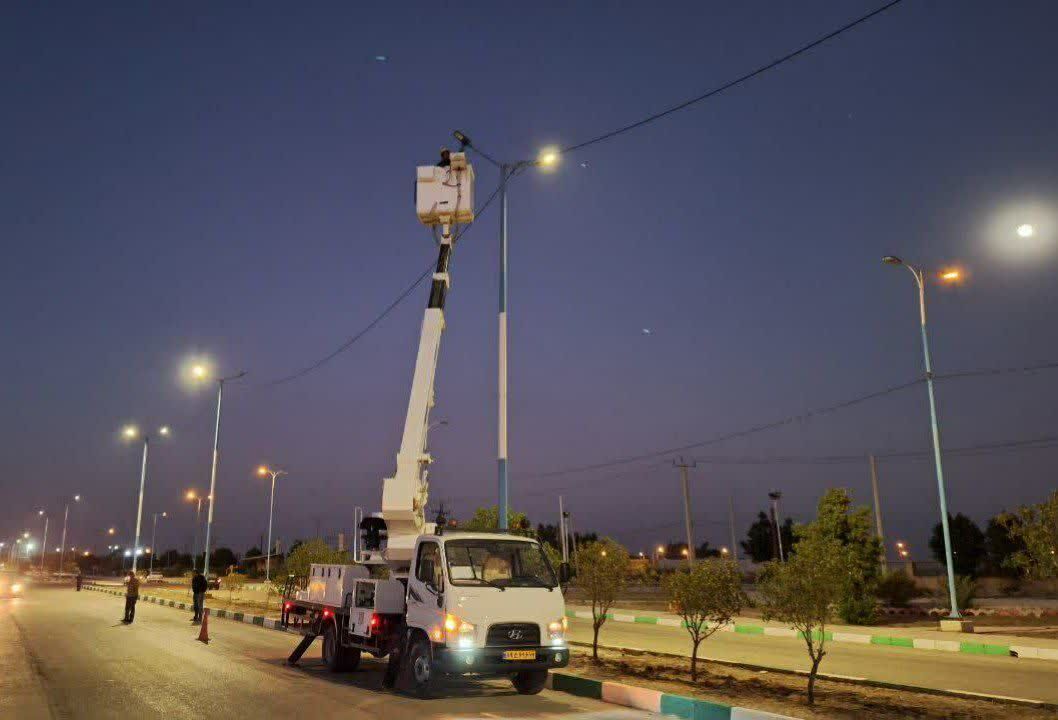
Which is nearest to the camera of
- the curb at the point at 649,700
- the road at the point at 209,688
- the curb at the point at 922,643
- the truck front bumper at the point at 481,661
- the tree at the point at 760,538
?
the curb at the point at 649,700

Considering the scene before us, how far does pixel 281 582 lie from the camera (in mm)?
28391

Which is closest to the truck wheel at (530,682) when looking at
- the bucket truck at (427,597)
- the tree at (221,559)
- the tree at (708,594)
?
the bucket truck at (427,597)

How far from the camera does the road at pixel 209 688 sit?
970cm

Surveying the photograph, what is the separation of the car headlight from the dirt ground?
9.58ft

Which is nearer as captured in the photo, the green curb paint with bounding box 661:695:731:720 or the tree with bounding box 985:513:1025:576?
the green curb paint with bounding box 661:695:731:720

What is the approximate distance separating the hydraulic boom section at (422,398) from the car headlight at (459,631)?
104 inches

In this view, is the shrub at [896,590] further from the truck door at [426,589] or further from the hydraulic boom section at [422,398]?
the truck door at [426,589]

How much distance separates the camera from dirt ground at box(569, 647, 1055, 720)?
30.1 ft

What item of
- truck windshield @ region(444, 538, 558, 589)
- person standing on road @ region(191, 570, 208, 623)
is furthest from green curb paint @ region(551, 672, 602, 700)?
person standing on road @ region(191, 570, 208, 623)

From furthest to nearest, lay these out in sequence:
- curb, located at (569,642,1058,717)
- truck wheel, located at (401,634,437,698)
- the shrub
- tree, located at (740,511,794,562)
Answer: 1. tree, located at (740,511,794,562)
2. the shrub
3. truck wheel, located at (401,634,437,698)
4. curb, located at (569,642,1058,717)

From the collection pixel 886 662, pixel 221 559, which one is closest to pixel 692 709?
pixel 886 662

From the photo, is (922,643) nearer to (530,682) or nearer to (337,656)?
(530,682)

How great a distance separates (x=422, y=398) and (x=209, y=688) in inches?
232

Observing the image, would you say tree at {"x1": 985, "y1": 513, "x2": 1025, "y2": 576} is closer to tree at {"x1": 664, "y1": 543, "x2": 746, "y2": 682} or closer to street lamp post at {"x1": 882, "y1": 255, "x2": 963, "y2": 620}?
street lamp post at {"x1": 882, "y1": 255, "x2": 963, "y2": 620}
